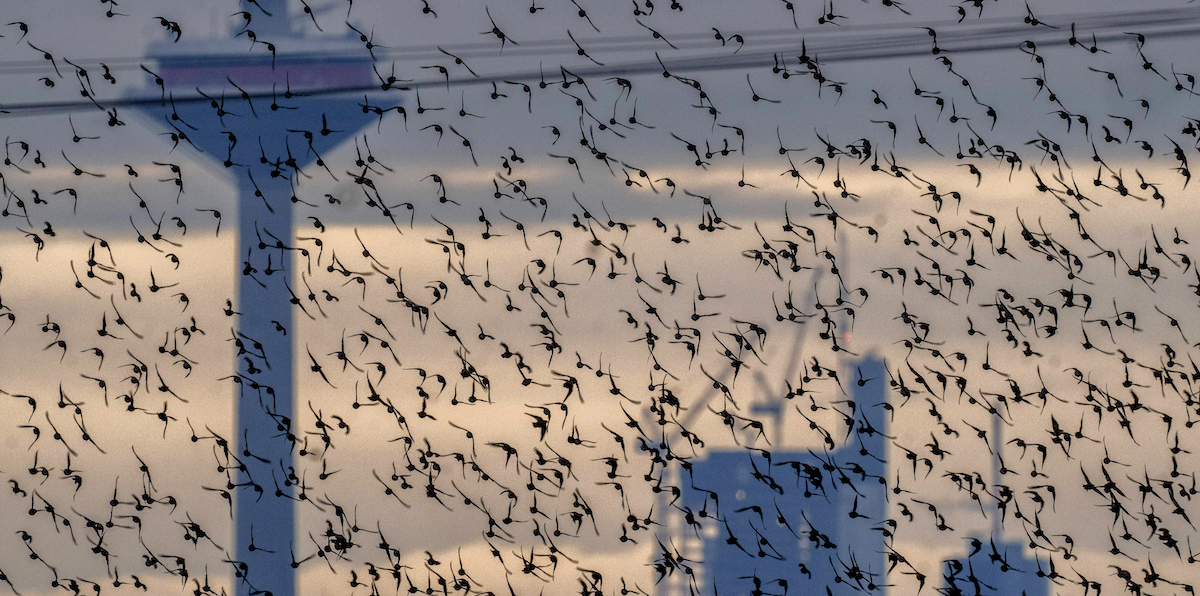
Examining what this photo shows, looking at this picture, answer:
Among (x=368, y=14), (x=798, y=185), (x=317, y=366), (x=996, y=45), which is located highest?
(x=368, y=14)

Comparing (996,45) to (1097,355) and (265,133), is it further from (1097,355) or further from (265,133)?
(265,133)

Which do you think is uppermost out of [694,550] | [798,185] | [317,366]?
[798,185]

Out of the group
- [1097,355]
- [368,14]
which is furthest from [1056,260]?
[368,14]

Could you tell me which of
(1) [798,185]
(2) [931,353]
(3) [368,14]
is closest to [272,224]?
(3) [368,14]

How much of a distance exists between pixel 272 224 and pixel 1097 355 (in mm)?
1486

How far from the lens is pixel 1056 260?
1241mm

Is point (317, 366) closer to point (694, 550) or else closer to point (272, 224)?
point (272, 224)

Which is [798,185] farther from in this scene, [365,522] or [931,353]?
[365,522]

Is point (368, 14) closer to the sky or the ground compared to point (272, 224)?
closer to the sky

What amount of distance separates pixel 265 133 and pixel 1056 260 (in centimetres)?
143

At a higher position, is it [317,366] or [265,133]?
[265,133]

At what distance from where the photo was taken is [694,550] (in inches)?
49.8

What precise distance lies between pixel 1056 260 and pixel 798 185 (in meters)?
0.47

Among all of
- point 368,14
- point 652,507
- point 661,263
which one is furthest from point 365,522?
point 368,14
